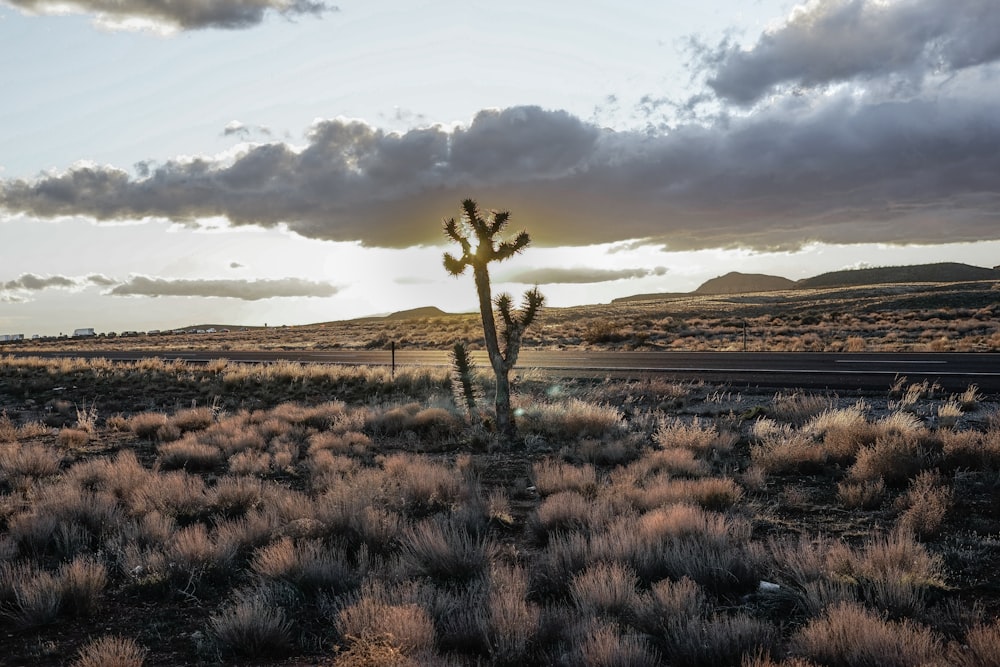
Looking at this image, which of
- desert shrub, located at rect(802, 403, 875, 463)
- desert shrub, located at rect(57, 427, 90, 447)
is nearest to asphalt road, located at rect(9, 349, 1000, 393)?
desert shrub, located at rect(802, 403, 875, 463)

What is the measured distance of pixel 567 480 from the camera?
33.5 feet

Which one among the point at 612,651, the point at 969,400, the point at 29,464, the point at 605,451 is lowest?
the point at 969,400

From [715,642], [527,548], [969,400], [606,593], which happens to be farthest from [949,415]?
[715,642]

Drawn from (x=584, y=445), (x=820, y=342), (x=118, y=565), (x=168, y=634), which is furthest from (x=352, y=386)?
(x=820, y=342)

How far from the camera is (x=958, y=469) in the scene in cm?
980

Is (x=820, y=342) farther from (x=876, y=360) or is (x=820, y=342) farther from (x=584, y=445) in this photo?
(x=584, y=445)

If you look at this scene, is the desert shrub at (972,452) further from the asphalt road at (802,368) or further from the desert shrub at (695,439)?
the asphalt road at (802,368)

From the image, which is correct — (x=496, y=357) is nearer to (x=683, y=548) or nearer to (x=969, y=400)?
(x=683, y=548)

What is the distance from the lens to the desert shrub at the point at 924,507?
24.5ft

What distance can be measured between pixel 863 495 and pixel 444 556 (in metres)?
5.65

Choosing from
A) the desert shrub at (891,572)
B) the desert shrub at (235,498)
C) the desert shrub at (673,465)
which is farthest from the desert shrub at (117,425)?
the desert shrub at (891,572)

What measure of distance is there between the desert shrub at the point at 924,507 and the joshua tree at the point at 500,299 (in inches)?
316

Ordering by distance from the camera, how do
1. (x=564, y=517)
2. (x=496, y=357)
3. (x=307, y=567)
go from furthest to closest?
(x=496, y=357), (x=564, y=517), (x=307, y=567)

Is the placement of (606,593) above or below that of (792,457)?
above
